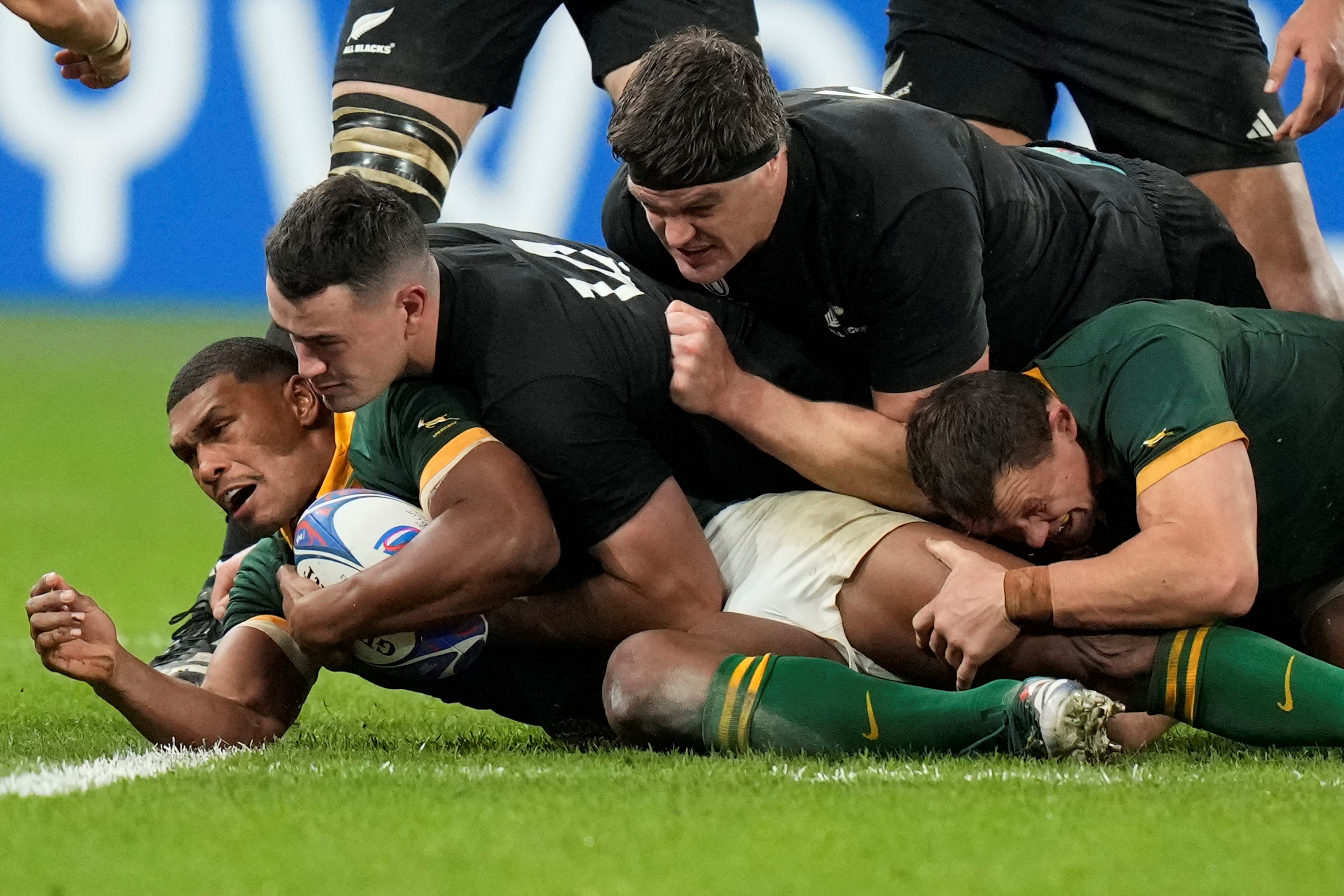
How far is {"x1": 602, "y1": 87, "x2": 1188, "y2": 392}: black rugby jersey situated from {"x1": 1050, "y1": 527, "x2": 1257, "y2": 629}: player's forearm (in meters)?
0.55

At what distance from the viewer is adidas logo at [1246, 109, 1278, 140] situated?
15.6 ft

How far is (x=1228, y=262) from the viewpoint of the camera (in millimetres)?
4223

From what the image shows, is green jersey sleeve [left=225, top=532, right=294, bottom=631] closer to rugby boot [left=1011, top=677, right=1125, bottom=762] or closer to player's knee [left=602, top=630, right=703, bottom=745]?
player's knee [left=602, top=630, right=703, bottom=745]

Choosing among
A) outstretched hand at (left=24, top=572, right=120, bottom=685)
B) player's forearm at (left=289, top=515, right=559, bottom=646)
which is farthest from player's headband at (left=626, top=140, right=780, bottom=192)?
outstretched hand at (left=24, top=572, right=120, bottom=685)

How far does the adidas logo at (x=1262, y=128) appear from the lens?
4.76 m

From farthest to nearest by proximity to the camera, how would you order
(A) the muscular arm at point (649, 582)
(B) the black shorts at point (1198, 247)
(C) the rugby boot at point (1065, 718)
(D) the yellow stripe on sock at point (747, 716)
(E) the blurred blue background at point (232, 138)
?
(E) the blurred blue background at point (232, 138)
(B) the black shorts at point (1198, 247)
(A) the muscular arm at point (649, 582)
(D) the yellow stripe on sock at point (747, 716)
(C) the rugby boot at point (1065, 718)

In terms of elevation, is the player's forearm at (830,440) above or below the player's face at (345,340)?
below

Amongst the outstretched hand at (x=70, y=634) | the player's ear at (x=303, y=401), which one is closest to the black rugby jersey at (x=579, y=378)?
the player's ear at (x=303, y=401)

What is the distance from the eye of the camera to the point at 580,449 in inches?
142

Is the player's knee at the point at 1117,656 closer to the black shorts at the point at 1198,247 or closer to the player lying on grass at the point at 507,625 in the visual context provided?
the player lying on grass at the point at 507,625

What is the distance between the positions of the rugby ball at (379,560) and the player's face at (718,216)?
0.78 m

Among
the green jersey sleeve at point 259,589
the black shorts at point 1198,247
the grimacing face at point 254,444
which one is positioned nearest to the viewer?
the grimacing face at point 254,444

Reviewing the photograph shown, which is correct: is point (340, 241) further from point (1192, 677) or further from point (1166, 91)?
point (1166, 91)

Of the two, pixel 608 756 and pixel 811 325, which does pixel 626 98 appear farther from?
pixel 608 756
